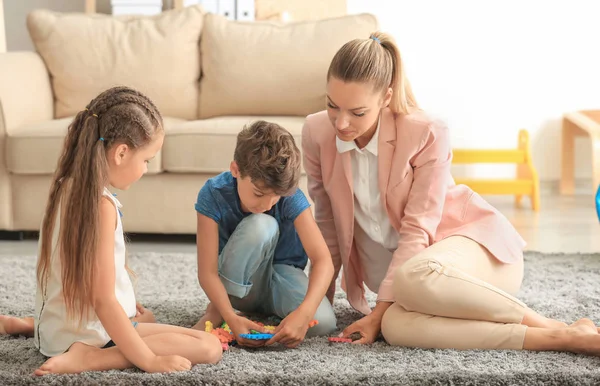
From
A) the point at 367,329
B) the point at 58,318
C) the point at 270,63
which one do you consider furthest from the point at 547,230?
the point at 58,318

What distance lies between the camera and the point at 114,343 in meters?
1.60

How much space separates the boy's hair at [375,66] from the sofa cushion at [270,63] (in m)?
1.55

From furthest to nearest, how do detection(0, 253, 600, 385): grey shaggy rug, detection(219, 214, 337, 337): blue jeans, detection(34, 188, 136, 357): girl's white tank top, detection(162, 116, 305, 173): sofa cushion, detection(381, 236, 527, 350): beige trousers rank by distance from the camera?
1. detection(162, 116, 305, 173): sofa cushion
2. detection(219, 214, 337, 337): blue jeans
3. detection(381, 236, 527, 350): beige trousers
4. detection(34, 188, 136, 357): girl's white tank top
5. detection(0, 253, 600, 385): grey shaggy rug

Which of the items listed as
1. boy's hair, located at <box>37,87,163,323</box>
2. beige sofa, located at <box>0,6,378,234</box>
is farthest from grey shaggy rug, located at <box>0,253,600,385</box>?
beige sofa, located at <box>0,6,378,234</box>

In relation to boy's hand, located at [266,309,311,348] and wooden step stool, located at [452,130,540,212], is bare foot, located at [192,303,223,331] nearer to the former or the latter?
boy's hand, located at [266,309,311,348]

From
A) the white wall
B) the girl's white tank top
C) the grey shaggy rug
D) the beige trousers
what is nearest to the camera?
the grey shaggy rug

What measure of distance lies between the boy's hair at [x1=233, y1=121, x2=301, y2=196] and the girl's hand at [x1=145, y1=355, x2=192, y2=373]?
1.24 ft

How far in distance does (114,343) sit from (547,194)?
317cm

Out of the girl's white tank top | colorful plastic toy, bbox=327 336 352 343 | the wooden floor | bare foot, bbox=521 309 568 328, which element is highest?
the girl's white tank top

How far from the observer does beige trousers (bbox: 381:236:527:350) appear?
163cm

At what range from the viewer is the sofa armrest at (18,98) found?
3.03 metres

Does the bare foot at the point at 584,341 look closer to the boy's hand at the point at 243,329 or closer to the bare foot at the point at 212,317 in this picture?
the boy's hand at the point at 243,329

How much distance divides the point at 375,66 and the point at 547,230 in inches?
73.5

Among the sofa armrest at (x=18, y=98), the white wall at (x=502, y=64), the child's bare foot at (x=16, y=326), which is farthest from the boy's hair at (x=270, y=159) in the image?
the white wall at (x=502, y=64)
